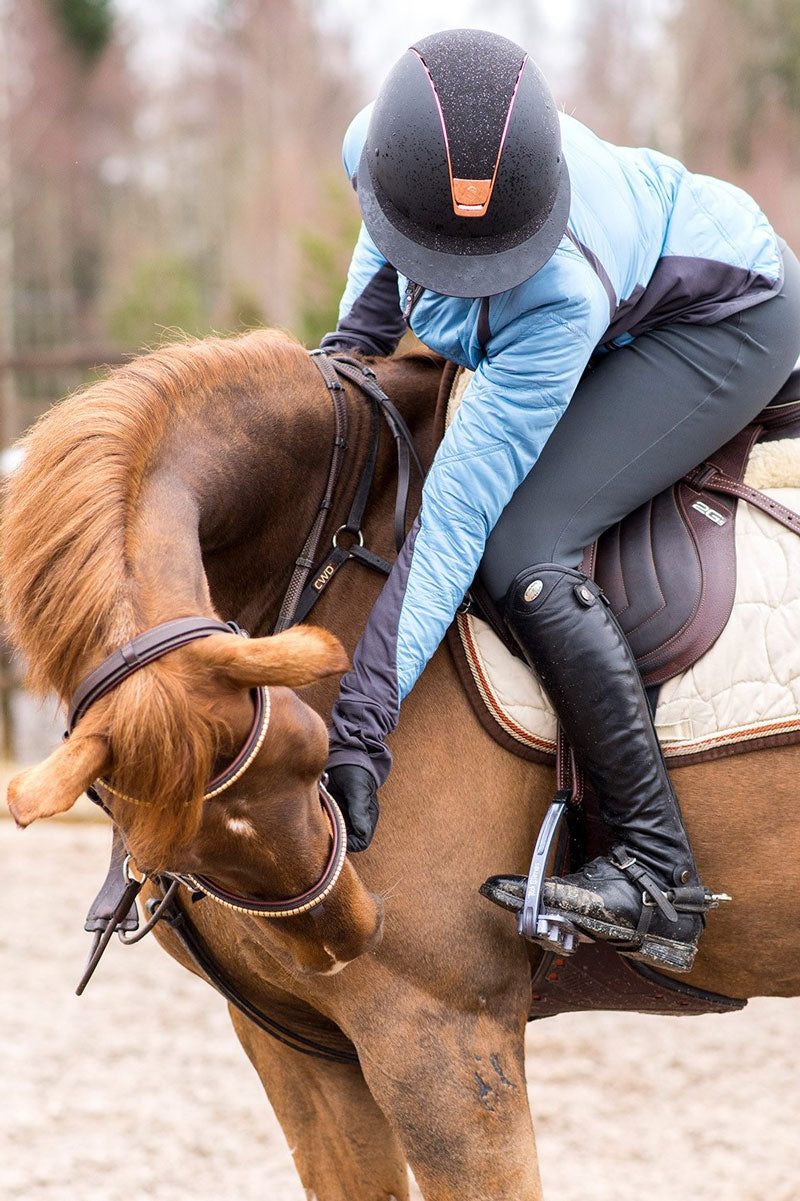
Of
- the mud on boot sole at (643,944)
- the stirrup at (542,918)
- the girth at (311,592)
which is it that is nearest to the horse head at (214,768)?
the girth at (311,592)

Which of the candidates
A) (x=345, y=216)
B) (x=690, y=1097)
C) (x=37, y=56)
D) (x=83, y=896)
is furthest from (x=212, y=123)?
(x=690, y=1097)

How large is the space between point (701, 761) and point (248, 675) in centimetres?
105

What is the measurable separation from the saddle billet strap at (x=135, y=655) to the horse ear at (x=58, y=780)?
8 cm

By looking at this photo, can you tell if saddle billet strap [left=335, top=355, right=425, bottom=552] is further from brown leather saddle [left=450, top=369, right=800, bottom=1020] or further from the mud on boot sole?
the mud on boot sole

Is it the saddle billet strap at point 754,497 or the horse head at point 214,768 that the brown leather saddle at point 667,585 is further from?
the horse head at point 214,768

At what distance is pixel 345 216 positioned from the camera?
781 centimetres

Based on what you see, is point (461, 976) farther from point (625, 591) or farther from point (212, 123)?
point (212, 123)

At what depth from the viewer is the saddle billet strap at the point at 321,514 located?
7.39 ft

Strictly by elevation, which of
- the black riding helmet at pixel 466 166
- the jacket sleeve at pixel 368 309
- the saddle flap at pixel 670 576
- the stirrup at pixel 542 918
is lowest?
the stirrup at pixel 542 918

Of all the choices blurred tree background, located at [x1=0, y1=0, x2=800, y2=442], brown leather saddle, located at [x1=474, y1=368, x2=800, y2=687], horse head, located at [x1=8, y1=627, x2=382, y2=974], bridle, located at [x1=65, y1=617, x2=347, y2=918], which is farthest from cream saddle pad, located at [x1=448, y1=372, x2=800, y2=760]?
blurred tree background, located at [x1=0, y1=0, x2=800, y2=442]

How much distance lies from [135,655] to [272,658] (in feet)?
0.65

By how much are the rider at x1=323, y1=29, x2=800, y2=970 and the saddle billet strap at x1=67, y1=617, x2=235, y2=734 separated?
443mm

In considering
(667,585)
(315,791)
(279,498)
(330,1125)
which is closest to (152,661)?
(315,791)

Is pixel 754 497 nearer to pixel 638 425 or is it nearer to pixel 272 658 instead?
pixel 638 425
